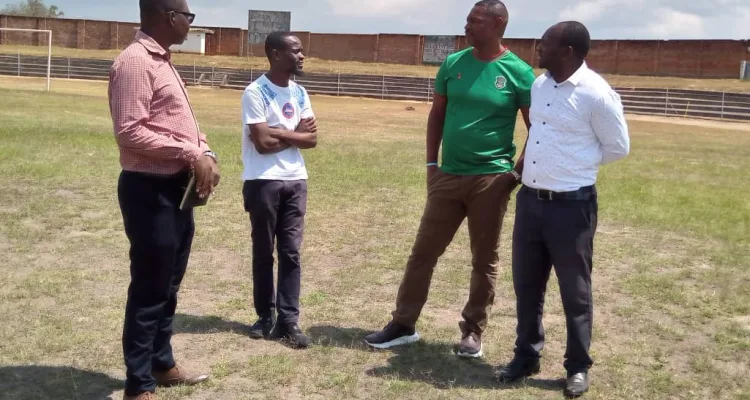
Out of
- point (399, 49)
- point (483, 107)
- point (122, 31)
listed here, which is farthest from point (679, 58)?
point (483, 107)

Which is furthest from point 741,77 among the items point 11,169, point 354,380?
point 354,380

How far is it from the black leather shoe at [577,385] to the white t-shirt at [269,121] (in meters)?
1.99

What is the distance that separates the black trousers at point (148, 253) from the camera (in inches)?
142

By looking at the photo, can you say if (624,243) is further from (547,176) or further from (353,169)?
(353,169)

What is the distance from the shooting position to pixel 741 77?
50.5 meters

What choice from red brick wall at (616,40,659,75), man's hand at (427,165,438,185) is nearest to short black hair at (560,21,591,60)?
man's hand at (427,165,438,185)

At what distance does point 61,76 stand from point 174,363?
1848 inches

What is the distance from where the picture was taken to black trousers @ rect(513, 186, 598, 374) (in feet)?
13.7

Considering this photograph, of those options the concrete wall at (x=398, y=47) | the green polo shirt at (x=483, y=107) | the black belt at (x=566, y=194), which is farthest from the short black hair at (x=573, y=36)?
the concrete wall at (x=398, y=47)

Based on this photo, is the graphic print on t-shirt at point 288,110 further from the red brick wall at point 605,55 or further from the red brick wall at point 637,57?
the red brick wall at point 637,57

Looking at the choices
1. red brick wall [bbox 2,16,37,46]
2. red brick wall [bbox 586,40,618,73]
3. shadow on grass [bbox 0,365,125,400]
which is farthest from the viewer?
red brick wall [bbox 2,16,37,46]

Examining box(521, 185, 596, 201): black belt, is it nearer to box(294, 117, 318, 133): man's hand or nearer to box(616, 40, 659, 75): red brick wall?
box(294, 117, 318, 133): man's hand

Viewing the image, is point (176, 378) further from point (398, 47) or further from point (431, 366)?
point (398, 47)

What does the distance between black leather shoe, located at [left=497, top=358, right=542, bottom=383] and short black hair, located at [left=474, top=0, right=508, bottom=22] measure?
195 cm
